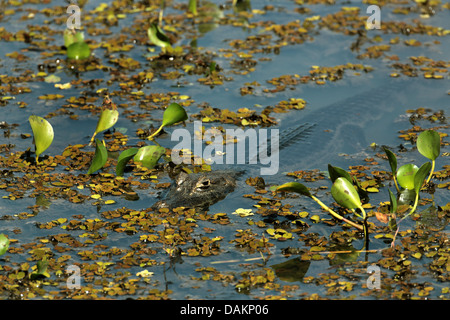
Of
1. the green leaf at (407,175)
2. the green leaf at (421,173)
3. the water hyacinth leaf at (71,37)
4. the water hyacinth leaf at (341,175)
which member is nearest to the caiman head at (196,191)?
the water hyacinth leaf at (341,175)

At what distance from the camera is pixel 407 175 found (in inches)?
228

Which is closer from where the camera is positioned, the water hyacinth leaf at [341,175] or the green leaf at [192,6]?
the water hyacinth leaf at [341,175]

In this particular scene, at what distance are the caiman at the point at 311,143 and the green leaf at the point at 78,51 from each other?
3068 millimetres

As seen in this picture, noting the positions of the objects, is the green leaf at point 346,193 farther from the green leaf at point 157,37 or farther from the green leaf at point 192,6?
the green leaf at point 192,6

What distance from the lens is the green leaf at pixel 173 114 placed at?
21.6ft

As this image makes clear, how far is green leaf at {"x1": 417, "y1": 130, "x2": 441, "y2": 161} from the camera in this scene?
18.5 ft

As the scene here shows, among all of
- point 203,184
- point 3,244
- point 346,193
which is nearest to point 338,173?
point 346,193

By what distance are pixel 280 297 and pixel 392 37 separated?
631 centimetres

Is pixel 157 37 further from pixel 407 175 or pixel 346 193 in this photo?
pixel 346 193

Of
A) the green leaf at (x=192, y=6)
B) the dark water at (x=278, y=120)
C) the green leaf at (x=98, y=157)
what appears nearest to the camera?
the dark water at (x=278, y=120)

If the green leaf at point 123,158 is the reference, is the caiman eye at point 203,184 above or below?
below

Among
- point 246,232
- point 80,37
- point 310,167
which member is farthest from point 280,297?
point 80,37
